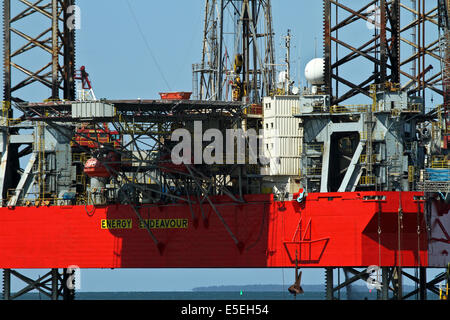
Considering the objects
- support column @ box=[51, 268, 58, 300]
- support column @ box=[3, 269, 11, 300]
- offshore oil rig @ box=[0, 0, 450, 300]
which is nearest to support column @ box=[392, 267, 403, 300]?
offshore oil rig @ box=[0, 0, 450, 300]

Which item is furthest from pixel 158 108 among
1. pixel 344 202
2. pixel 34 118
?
pixel 344 202

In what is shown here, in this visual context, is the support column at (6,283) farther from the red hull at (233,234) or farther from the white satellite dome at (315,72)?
the white satellite dome at (315,72)

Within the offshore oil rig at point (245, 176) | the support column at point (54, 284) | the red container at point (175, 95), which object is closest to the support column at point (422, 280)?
the offshore oil rig at point (245, 176)

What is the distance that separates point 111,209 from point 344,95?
52.1ft

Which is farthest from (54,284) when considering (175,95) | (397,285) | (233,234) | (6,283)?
(397,285)

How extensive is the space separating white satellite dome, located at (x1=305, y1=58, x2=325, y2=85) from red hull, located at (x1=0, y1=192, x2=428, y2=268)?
328 inches

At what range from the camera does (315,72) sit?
195ft

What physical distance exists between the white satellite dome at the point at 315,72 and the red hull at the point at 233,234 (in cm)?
833

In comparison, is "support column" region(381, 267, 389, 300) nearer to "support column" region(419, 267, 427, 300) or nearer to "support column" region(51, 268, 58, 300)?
"support column" region(419, 267, 427, 300)

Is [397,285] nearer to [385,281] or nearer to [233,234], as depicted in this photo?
[385,281]

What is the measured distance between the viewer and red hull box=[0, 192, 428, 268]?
177ft

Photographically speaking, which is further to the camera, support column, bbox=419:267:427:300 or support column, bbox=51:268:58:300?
support column, bbox=51:268:58:300

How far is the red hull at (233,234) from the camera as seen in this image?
53.9 metres

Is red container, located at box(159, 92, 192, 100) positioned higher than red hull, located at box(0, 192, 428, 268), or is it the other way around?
red container, located at box(159, 92, 192, 100)
